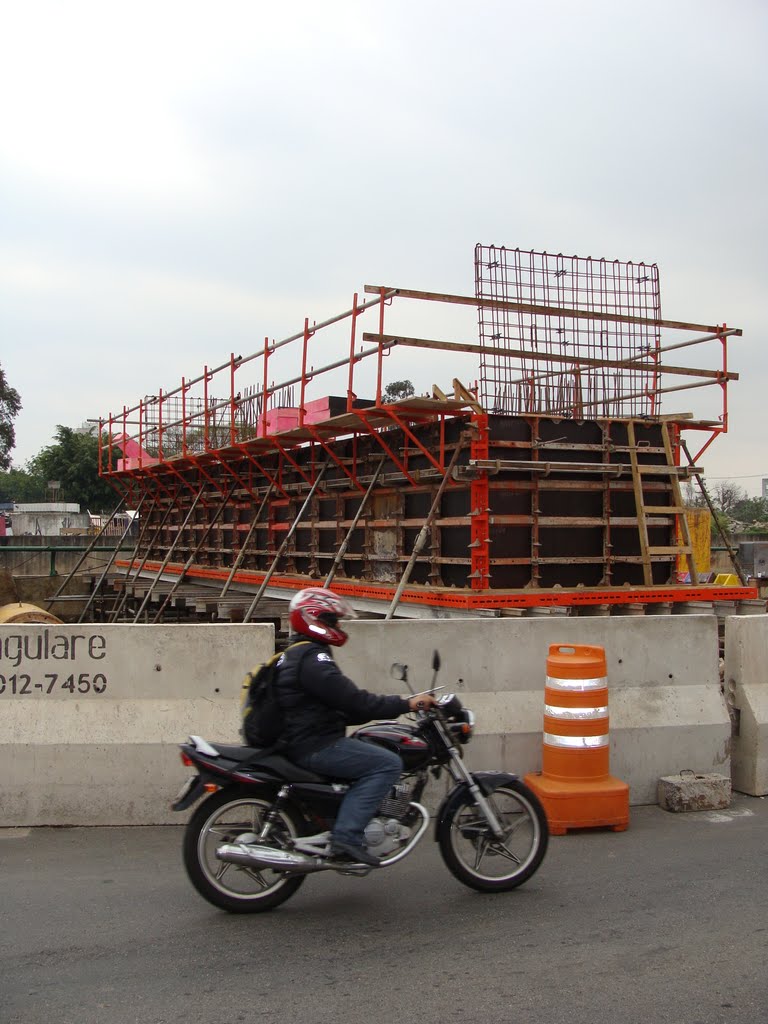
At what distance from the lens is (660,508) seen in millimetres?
12805

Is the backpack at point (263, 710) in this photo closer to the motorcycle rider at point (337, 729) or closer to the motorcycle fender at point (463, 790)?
the motorcycle rider at point (337, 729)

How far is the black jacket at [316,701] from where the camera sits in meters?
4.76

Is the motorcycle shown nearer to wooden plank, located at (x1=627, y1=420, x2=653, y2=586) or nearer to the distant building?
wooden plank, located at (x1=627, y1=420, x2=653, y2=586)

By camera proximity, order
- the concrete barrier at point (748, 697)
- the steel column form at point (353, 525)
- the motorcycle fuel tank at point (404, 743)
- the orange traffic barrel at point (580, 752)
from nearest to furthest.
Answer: the motorcycle fuel tank at point (404, 743), the orange traffic barrel at point (580, 752), the concrete barrier at point (748, 697), the steel column form at point (353, 525)

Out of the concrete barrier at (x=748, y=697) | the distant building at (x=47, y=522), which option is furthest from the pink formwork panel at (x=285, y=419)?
the distant building at (x=47, y=522)

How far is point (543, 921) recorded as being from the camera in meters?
4.75

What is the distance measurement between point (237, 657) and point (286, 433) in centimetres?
847

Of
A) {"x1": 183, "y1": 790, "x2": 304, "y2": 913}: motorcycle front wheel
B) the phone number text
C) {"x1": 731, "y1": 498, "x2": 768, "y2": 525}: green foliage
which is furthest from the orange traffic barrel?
{"x1": 731, "y1": 498, "x2": 768, "y2": 525}: green foliage

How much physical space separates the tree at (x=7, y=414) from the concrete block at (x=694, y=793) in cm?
6431

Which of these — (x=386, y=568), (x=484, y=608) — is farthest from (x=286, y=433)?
(x=484, y=608)

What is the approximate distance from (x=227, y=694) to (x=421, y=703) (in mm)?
2226

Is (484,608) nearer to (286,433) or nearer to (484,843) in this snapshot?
(286,433)

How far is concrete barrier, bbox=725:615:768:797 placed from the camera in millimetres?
7168

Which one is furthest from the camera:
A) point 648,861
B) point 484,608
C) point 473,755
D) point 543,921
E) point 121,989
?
point 484,608
